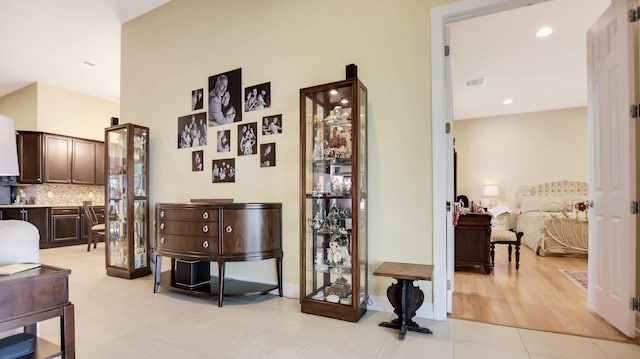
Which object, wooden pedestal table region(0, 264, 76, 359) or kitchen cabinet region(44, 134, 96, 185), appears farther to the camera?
kitchen cabinet region(44, 134, 96, 185)

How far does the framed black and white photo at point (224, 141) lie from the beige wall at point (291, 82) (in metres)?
0.09

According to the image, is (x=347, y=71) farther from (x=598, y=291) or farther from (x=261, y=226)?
(x=598, y=291)

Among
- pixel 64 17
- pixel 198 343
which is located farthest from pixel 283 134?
pixel 64 17

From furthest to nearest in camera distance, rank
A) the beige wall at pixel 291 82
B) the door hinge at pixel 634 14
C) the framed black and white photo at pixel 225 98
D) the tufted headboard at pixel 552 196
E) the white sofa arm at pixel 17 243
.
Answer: the tufted headboard at pixel 552 196 → the framed black and white photo at pixel 225 98 → the beige wall at pixel 291 82 → the door hinge at pixel 634 14 → the white sofa arm at pixel 17 243

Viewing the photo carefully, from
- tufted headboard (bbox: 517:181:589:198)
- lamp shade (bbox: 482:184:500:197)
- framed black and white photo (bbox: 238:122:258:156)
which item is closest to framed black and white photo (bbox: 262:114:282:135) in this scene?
framed black and white photo (bbox: 238:122:258:156)

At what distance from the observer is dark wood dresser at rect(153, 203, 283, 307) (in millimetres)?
2941

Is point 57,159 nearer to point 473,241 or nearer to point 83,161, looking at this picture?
point 83,161

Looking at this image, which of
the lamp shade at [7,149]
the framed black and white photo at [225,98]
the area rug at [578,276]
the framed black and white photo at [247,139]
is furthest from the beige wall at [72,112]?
the area rug at [578,276]

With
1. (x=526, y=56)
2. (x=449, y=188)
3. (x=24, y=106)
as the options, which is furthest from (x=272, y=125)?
(x=24, y=106)

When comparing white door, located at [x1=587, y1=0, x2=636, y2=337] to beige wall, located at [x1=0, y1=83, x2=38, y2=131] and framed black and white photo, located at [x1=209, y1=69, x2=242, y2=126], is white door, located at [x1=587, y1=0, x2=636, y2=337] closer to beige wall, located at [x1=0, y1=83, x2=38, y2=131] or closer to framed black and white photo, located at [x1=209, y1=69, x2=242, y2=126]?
framed black and white photo, located at [x1=209, y1=69, x2=242, y2=126]

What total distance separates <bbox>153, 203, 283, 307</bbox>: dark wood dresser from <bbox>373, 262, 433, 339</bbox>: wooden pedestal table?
3.87 ft

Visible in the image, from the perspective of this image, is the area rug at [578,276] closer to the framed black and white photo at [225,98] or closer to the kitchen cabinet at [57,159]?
the framed black and white photo at [225,98]

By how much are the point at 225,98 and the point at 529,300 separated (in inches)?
151

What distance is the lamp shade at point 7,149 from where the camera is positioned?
154 cm
